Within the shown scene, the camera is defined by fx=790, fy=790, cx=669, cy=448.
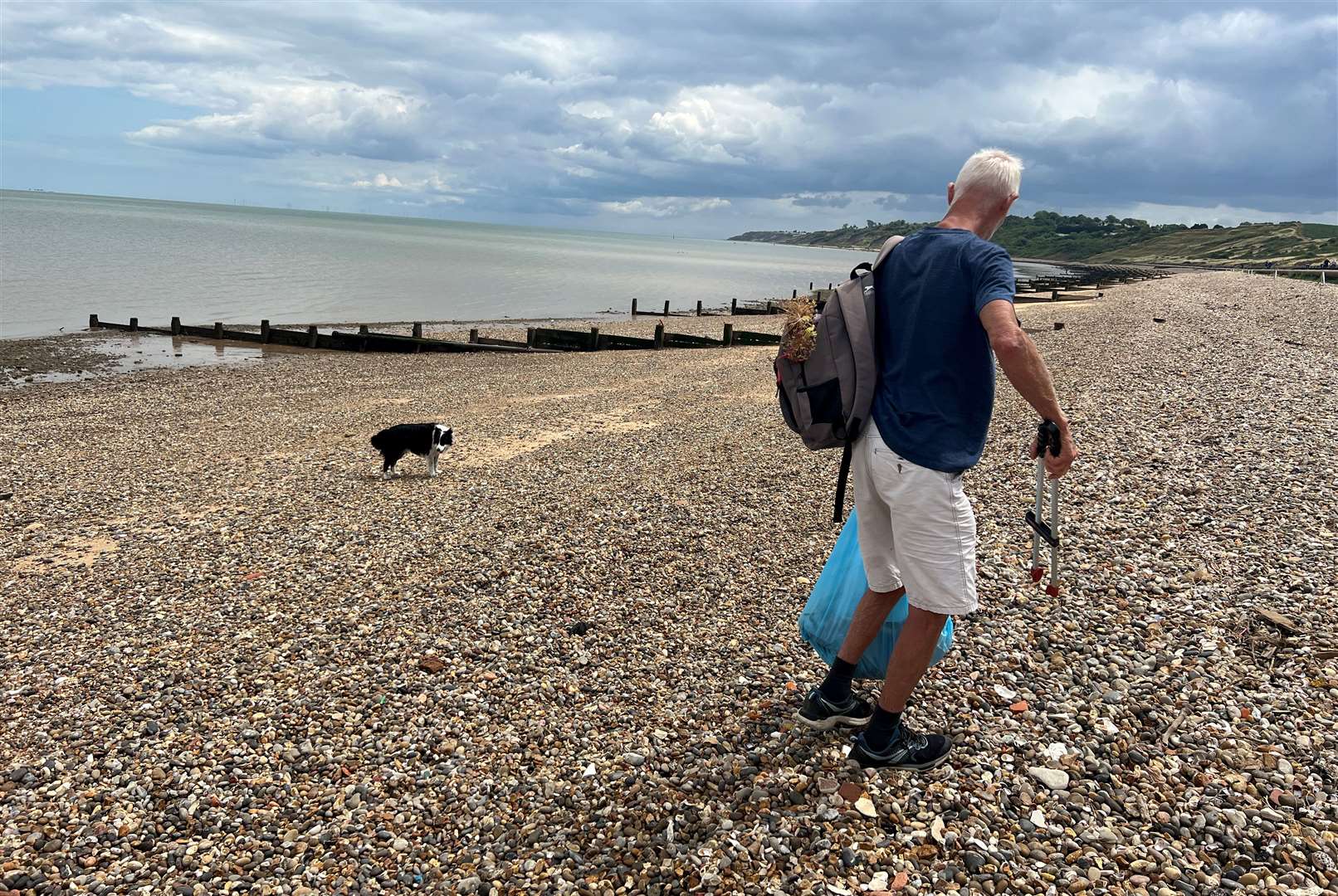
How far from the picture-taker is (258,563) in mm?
6844

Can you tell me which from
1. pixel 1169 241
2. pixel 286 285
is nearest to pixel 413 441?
pixel 286 285

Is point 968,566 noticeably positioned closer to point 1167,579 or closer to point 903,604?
point 903,604

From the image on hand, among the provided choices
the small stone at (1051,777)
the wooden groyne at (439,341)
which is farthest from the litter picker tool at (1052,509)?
the wooden groyne at (439,341)

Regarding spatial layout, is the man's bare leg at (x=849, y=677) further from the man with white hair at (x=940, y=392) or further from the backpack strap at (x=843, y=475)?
the backpack strap at (x=843, y=475)

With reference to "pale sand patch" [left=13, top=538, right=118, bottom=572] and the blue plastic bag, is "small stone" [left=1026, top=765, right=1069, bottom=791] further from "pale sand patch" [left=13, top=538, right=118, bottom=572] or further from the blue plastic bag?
"pale sand patch" [left=13, top=538, right=118, bottom=572]

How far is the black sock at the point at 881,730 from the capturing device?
131 inches

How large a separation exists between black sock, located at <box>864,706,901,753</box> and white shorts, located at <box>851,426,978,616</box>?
58 cm

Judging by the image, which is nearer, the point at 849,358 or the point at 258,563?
the point at 849,358

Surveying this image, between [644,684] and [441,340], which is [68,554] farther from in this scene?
[441,340]

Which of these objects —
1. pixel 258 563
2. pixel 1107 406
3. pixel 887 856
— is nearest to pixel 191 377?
pixel 258 563

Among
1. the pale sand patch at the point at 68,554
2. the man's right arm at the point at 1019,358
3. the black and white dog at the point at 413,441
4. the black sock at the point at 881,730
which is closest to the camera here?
the man's right arm at the point at 1019,358

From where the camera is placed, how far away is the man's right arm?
270 centimetres

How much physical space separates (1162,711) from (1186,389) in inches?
Result: 359

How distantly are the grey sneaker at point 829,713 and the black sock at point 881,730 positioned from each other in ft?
0.97
